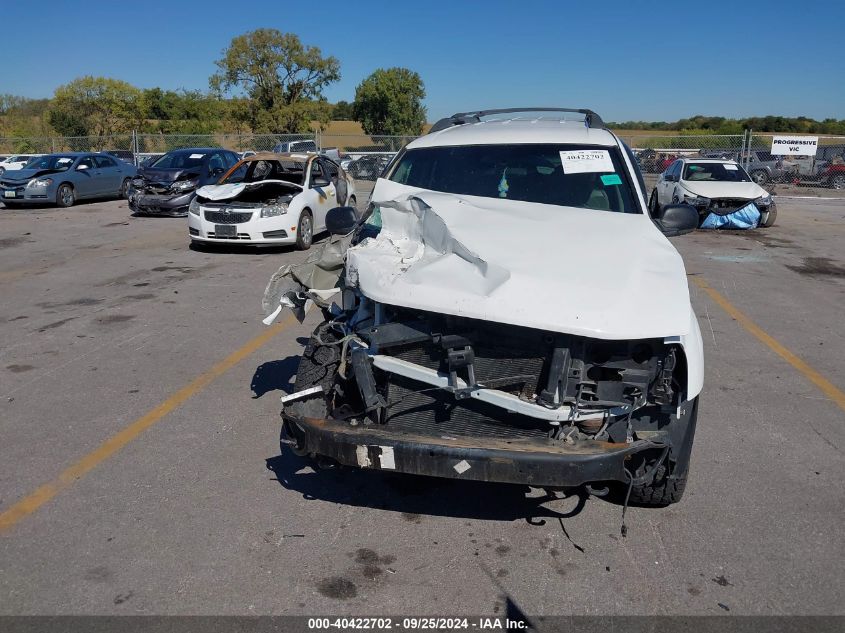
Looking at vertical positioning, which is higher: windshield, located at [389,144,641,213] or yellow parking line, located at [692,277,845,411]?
windshield, located at [389,144,641,213]

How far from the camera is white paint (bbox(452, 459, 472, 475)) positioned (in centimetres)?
325

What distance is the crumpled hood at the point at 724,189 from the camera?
640 inches

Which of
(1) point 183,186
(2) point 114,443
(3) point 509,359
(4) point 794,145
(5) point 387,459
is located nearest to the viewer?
(5) point 387,459

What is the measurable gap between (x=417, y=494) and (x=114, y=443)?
2033 mm

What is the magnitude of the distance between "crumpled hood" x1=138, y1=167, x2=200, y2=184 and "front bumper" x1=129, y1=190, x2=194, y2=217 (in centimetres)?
41

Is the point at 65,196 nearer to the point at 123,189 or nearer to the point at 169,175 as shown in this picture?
the point at 123,189

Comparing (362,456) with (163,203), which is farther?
(163,203)

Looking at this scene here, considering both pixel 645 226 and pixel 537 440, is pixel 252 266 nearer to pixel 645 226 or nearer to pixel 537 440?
pixel 645 226

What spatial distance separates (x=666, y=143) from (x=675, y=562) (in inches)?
1624

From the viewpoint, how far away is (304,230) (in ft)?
42.7

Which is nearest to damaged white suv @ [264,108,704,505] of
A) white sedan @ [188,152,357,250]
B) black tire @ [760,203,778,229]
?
white sedan @ [188,152,357,250]

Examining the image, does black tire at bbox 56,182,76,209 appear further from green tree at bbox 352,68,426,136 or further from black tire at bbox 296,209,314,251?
green tree at bbox 352,68,426,136

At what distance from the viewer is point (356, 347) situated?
3.75 meters

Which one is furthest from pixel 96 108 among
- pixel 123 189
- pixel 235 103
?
pixel 123 189
